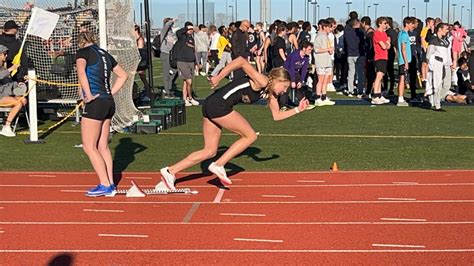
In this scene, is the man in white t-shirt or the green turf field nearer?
the green turf field

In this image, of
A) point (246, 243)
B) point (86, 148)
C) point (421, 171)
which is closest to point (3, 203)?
point (86, 148)

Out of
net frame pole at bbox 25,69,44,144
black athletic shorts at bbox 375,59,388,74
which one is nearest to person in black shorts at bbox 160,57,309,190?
net frame pole at bbox 25,69,44,144

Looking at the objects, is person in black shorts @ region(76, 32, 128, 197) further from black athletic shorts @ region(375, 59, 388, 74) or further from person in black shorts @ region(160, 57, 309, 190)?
black athletic shorts @ region(375, 59, 388, 74)

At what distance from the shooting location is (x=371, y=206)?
890cm

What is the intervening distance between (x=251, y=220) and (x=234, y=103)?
167cm

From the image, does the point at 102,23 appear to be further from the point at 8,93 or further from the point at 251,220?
the point at 251,220

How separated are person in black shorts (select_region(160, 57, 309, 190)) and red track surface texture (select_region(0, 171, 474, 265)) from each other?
0.45 m

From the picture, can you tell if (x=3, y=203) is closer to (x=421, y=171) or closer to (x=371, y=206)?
(x=371, y=206)

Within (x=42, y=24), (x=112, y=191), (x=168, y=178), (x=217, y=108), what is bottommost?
(x=112, y=191)

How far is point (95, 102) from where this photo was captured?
9.24 metres

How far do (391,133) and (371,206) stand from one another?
20.8 feet

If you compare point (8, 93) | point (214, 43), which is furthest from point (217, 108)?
point (214, 43)

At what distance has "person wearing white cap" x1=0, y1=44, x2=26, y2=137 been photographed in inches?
595

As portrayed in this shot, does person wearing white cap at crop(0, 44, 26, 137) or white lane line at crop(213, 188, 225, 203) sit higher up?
person wearing white cap at crop(0, 44, 26, 137)
